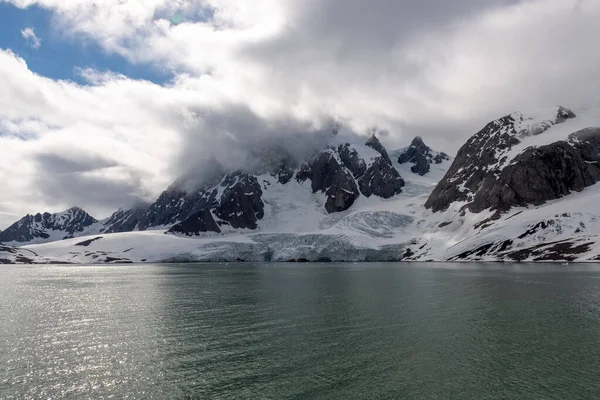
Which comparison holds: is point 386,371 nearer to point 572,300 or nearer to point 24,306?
point 572,300

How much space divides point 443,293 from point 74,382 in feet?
182

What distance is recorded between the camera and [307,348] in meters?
34.5

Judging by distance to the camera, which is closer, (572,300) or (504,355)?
(504,355)

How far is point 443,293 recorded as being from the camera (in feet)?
219

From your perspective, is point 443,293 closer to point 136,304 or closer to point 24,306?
point 136,304

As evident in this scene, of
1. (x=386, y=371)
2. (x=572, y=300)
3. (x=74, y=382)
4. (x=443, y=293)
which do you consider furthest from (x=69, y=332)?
(x=572, y=300)

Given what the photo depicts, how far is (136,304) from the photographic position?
6025 centimetres

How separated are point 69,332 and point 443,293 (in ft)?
175

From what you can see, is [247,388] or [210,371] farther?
[210,371]

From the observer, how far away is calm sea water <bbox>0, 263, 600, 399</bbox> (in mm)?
25406

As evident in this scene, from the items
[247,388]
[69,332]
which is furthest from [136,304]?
[247,388]

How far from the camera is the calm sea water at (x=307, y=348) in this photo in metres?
25.4

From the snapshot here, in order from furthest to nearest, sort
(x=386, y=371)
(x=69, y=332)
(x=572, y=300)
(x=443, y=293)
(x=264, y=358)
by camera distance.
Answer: (x=443, y=293) → (x=572, y=300) → (x=69, y=332) → (x=264, y=358) → (x=386, y=371)

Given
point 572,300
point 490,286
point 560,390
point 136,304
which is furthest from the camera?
point 490,286
